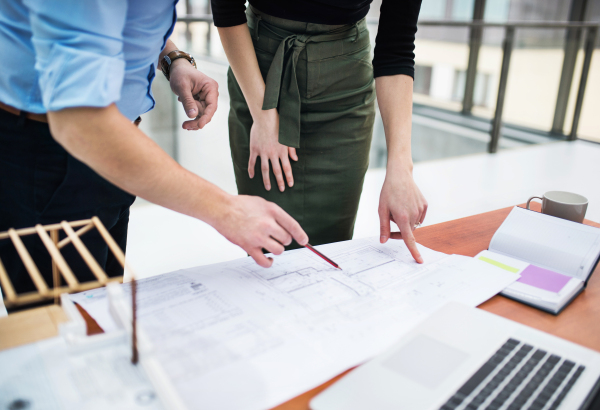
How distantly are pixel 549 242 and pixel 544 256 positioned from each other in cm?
3

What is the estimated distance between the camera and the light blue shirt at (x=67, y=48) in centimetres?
60

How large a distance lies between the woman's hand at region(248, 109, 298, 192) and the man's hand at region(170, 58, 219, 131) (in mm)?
133

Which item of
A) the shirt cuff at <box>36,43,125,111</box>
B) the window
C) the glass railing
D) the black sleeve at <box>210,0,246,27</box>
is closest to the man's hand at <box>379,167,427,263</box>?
the black sleeve at <box>210,0,246,27</box>

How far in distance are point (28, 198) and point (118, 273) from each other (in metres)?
0.30

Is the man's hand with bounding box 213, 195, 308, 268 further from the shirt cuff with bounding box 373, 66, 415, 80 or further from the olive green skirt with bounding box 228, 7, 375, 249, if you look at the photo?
the shirt cuff with bounding box 373, 66, 415, 80

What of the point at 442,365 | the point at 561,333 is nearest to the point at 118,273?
the point at 442,365

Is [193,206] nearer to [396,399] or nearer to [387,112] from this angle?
[396,399]

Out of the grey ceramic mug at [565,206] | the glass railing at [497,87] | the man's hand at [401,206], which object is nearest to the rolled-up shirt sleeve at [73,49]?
the man's hand at [401,206]

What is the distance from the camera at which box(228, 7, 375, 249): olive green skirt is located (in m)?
1.14

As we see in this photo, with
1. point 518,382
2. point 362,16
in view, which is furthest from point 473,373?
point 362,16

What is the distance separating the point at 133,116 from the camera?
0.94 m

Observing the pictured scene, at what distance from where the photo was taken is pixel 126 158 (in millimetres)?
662

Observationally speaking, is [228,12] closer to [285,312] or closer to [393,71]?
[393,71]

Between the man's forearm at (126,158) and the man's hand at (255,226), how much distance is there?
4cm
